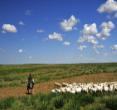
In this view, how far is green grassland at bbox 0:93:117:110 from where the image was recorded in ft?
64.6

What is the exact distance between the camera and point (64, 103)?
21.4m

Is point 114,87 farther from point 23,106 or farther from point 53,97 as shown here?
point 23,106

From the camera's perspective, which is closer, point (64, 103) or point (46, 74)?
point (64, 103)

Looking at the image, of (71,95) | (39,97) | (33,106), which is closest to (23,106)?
(33,106)

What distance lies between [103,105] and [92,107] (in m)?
0.72

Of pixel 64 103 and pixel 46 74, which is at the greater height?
pixel 46 74

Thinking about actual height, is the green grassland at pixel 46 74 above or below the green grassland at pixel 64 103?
above

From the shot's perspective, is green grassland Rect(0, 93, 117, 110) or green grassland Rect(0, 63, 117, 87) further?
green grassland Rect(0, 63, 117, 87)

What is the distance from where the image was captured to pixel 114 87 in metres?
28.3

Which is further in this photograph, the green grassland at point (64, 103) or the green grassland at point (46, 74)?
the green grassland at point (46, 74)

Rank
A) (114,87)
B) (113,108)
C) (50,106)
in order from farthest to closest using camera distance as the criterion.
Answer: (114,87) → (50,106) → (113,108)

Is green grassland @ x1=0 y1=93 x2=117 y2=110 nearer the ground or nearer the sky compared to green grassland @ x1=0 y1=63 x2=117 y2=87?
nearer the ground

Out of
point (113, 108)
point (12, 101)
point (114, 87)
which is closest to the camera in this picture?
point (113, 108)

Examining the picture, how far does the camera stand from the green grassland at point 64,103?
19.7 meters
